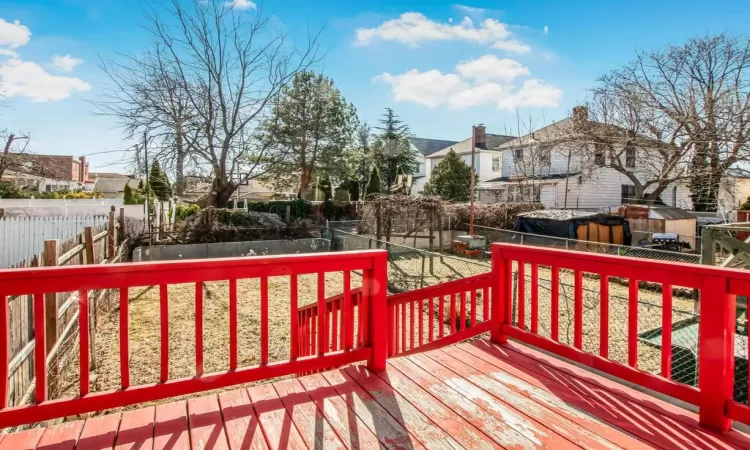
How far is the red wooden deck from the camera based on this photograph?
5.85ft

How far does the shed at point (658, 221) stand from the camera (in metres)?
14.4

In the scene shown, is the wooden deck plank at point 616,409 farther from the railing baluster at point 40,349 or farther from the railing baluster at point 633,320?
the railing baluster at point 40,349

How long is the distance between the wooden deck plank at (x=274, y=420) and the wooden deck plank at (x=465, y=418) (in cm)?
66

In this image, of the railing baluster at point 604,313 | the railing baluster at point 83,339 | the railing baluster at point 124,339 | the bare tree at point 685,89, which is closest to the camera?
the railing baluster at point 83,339

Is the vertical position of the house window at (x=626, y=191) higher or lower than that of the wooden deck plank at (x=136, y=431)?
higher

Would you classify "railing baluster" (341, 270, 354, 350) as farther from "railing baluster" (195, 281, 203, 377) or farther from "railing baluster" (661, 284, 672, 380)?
"railing baluster" (661, 284, 672, 380)

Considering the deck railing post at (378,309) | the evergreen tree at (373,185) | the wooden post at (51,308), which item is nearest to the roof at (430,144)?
the evergreen tree at (373,185)

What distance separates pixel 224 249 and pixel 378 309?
37.2ft

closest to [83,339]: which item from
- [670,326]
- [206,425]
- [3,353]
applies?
[3,353]

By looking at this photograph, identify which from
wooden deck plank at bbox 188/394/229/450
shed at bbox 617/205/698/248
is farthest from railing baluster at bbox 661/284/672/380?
shed at bbox 617/205/698/248

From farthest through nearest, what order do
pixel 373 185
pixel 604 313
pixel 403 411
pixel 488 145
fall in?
1. pixel 488 145
2. pixel 373 185
3. pixel 604 313
4. pixel 403 411

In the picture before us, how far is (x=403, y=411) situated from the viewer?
208 centimetres

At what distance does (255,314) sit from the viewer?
7.32 m

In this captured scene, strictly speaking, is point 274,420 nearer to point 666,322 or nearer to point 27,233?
point 666,322
